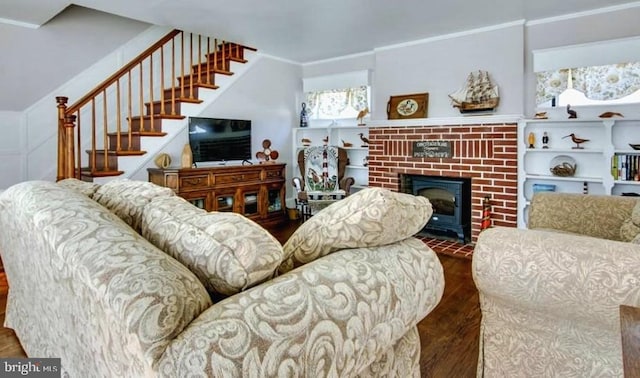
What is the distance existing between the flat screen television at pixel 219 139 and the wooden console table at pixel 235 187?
0.29m

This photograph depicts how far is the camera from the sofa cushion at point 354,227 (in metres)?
1.10

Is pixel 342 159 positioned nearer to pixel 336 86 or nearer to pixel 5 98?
pixel 336 86

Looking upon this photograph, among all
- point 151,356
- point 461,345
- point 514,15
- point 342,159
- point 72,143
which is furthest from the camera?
point 342,159

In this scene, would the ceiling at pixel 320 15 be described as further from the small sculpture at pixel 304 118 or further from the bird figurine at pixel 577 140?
the small sculpture at pixel 304 118

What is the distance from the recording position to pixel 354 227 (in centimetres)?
109

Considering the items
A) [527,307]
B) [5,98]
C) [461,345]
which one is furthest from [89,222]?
[5,98]

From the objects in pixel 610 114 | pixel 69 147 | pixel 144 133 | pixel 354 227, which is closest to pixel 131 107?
pixel 144 133

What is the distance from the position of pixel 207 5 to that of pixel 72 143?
1.73 metres

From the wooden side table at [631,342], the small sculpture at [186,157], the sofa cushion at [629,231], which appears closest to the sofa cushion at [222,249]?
the wooden side table at [631,342]

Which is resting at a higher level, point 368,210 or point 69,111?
point 69,111

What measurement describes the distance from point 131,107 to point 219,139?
3.45 ft

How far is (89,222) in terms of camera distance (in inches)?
38.5

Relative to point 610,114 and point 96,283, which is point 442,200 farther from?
point 96,283

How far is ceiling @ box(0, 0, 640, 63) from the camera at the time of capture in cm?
344
